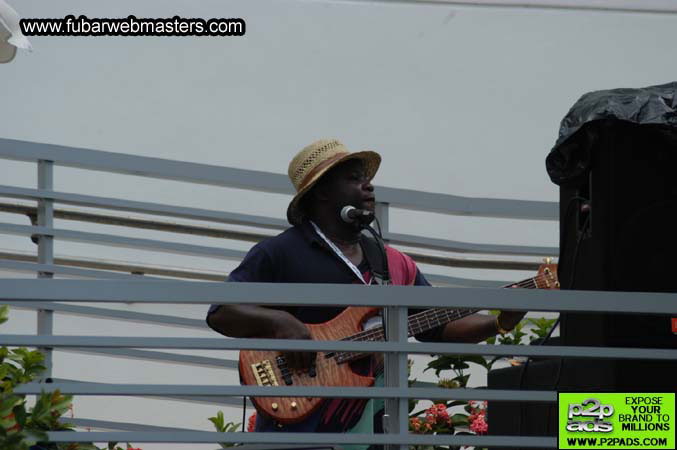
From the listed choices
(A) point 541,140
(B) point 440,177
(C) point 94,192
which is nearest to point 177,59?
(C) point 94,192

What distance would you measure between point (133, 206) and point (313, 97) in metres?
Result: 2.03

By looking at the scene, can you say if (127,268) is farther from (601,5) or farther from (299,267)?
(601,5)

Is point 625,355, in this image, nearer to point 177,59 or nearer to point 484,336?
point 484,336

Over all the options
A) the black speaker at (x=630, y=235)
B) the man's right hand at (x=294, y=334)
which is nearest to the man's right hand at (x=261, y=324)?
the man's right hand at (x=294, y=334)

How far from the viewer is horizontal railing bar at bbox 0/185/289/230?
6.41 metres

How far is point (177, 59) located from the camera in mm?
8219

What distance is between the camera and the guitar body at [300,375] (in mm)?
5188

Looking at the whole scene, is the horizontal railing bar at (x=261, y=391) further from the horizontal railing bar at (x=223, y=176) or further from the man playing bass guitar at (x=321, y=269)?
the horizontal railing bar at (x=223, y=176)

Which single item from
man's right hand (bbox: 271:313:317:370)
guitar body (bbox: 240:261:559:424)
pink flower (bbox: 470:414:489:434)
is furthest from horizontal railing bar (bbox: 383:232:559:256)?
man's right hand (bbox: 271:313:317:370)

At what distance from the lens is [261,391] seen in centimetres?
439

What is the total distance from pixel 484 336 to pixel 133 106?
333cm

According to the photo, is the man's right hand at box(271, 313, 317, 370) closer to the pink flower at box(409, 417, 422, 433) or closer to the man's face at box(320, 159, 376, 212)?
the man's face at box(320, 159, 376, 212)

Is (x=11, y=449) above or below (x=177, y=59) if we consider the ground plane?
below

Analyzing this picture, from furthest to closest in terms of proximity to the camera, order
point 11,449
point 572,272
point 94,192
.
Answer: point 94,192
point 572,272
point 11,449
